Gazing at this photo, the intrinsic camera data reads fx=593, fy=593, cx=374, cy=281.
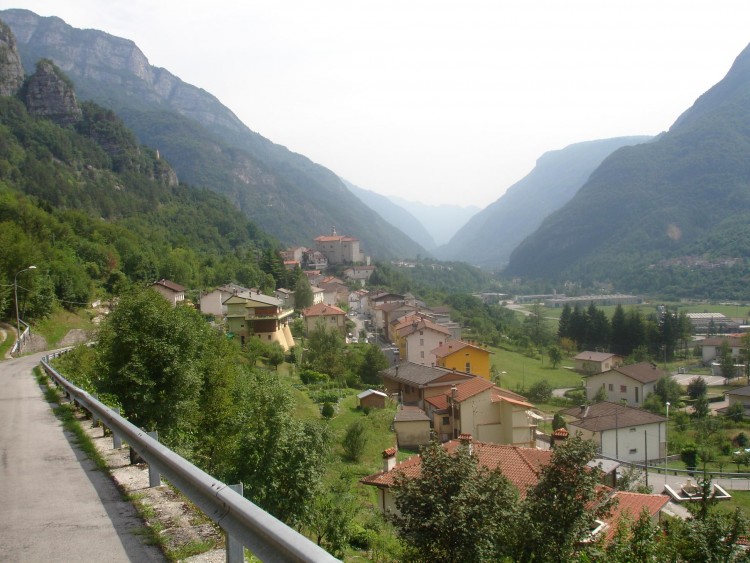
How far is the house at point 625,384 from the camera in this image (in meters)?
53.8

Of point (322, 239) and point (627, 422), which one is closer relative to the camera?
point (627, 422)

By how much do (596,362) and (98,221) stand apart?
223 ft

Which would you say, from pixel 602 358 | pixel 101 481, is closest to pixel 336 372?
pixel 602 358

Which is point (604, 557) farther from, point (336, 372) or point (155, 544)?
point (336, 372)

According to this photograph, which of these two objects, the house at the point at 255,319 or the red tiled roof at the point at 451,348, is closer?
the red tiled roof at the point at 451,348

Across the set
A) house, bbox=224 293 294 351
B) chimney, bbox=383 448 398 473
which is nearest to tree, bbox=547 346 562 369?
house, bbox=224 293 294 351

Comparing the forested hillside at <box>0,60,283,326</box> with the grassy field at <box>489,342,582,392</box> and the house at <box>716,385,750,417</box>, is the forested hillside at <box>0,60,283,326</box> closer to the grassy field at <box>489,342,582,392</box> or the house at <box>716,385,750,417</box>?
the grassy field at <box>489,342,582,392</box>

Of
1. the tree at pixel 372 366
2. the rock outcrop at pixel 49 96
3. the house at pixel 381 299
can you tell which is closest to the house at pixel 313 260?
the house at pixel 381 299

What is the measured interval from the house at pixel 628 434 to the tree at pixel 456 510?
29.6m

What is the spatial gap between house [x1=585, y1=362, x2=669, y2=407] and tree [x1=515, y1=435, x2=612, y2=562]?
→ 46062mm

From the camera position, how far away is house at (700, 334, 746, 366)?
236 feet

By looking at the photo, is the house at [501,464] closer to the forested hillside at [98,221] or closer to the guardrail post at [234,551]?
the guardrail post at [234,551]

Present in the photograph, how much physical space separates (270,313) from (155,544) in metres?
48.3

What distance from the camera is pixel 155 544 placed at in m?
4.30
